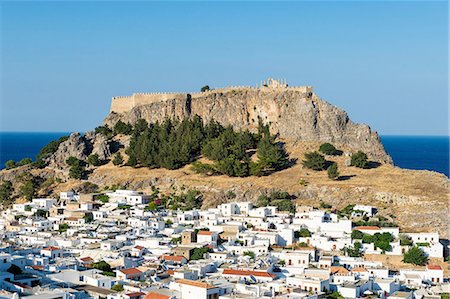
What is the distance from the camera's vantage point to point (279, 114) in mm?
57188

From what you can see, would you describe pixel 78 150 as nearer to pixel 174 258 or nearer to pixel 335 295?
pixel 174 258

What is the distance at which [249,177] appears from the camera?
163 feet

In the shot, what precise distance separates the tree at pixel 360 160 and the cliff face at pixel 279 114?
13.7ft

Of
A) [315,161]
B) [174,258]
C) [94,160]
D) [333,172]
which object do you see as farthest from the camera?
[94,160]

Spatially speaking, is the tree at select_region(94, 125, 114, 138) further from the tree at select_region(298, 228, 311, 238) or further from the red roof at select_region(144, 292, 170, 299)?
the red roof at select_region(144, 292, 170, 299)

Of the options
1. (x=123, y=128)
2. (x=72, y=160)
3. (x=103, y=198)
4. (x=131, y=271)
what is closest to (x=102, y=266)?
(x=131, y=271)

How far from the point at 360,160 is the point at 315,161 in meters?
3.19

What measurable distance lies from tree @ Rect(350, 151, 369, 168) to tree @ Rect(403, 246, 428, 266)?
1565cm

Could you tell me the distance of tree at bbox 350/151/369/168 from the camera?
5006 centimetres

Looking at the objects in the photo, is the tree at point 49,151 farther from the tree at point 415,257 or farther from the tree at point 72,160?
the tree at point 415,257

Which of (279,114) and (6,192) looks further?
(279,114)

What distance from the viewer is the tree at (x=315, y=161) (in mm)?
49438

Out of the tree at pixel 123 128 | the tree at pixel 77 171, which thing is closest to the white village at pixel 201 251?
the tree at pixel 77 171

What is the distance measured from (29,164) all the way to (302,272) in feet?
111
